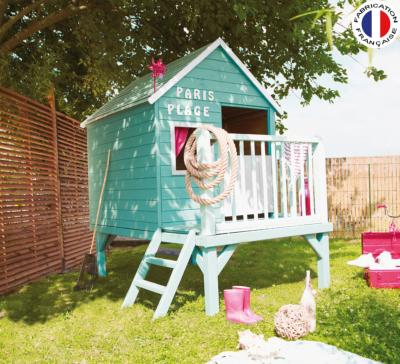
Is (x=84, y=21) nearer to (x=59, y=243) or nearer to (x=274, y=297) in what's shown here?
(x=59, y=243)

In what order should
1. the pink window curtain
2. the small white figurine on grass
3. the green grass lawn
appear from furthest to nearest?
the pink window curtain < the small white figurine on grass < the green grass lawn

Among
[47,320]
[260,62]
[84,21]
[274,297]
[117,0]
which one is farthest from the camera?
[260,62]

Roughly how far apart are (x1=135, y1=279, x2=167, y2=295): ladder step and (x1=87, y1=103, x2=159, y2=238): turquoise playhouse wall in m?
0.83

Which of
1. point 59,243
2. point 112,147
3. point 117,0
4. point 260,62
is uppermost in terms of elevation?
point 117,0

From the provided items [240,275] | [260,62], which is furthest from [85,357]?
[260,62]

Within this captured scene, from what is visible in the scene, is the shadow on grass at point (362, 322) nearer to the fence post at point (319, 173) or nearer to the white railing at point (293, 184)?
the white railing at point (293, 184)

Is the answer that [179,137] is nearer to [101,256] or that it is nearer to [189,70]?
[189,70]

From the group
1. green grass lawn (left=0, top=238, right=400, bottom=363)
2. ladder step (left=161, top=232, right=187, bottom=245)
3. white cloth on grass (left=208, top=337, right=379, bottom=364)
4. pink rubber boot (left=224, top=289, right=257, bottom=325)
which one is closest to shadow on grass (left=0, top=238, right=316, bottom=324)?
green grass lawn (left=0, top=238, right=400, bottom=363)

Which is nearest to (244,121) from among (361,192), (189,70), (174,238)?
(189,70)

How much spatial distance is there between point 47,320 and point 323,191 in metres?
4.23

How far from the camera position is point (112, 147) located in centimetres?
815

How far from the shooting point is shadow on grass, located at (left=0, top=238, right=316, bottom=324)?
6.50 meters

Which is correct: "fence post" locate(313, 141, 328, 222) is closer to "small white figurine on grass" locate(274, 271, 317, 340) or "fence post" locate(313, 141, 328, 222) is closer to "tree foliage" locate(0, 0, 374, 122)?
"small white figurine on grass" locate(274, 271, 317, 340)

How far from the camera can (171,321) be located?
5.35m
